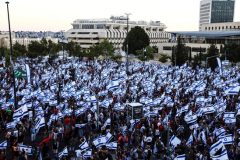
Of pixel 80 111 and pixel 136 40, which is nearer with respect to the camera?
pixel 80 111

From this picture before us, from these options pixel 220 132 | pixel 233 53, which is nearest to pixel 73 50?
pixel 233 53

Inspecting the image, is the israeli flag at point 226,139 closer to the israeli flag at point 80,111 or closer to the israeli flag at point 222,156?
the israeli flag at point 222,156

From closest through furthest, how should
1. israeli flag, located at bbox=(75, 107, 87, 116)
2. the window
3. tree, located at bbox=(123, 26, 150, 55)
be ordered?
israeli flag, located at bbox=(75, 107, 87, 116) → tree, located at bbox=(123, 26, 150, 55) → the window

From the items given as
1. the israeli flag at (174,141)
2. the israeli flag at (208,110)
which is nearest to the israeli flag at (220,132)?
the israeli flag at (174,141)

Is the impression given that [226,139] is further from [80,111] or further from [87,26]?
[87,26]

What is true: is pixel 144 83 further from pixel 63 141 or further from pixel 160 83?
pixel 63 141

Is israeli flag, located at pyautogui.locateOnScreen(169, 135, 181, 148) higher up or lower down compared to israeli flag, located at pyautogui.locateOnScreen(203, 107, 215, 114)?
lower down

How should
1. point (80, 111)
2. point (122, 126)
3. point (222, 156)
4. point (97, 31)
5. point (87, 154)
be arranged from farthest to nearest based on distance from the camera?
1. point (97, 31)
2. point (80, 111)
3. point (122, 126)
4. point (87, 154)
5. point (222, 156)

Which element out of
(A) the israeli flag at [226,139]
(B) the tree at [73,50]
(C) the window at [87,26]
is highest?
(C) the window at [87,26]

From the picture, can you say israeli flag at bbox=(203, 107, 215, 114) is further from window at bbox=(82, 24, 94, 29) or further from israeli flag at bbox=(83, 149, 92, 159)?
window at bbox=(82, 24, 94, 29)

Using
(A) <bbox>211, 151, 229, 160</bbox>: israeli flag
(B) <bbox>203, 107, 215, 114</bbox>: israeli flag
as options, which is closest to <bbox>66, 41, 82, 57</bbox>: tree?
(B) <bbox>203, 107, 215, 114</bbox>: israeli flag

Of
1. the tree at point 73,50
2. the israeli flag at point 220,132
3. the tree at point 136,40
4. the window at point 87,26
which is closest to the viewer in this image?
the israeli flag at point 220,132

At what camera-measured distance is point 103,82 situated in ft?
113

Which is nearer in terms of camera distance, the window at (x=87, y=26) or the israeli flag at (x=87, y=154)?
the israeli flag at (x=87, y=154)
